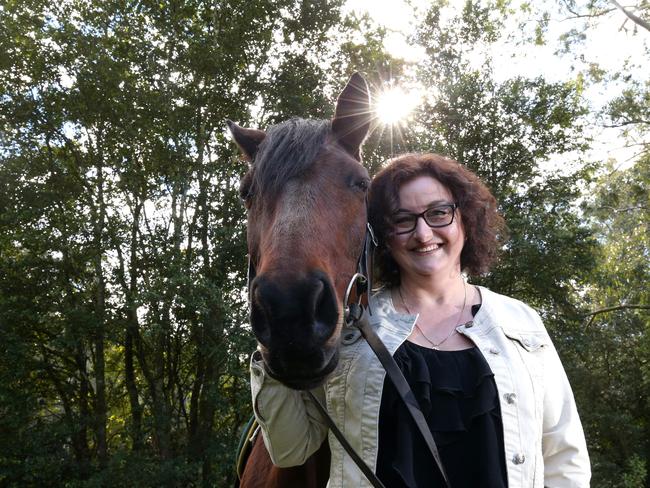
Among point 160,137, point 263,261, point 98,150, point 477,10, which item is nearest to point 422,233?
point 263,261

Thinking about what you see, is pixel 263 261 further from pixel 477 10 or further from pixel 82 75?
pixel 477 10

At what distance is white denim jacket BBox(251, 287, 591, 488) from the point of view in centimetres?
173

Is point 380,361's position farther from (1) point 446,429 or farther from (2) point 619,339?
(2) point 619,339

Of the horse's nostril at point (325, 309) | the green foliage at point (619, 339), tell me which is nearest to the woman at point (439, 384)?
the horse's nostril at point (325, 309)

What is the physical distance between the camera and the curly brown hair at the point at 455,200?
2174mm

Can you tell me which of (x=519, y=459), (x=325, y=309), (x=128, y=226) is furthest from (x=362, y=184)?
(x=128, y=226)

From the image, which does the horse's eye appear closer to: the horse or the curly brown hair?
the horse

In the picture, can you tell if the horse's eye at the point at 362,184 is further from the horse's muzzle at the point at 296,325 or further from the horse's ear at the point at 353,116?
the horse's muzzle at the point at 296,325

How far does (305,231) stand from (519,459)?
1.18 metres

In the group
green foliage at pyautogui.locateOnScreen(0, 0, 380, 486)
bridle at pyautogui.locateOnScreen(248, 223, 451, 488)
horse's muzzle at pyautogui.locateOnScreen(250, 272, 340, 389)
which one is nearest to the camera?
horse's muzzle at pyautogui.locateOnScreen(250, 272, 340, 389)

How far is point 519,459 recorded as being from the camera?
1689 mm

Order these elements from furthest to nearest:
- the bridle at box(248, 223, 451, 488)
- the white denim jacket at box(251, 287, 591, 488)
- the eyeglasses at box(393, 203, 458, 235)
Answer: the eyeglasses at box(393, 203, 458, 235)
the white denim jacket at box(251, 287, 591, 488)
the bridle at box(248, 223, 451, 488)

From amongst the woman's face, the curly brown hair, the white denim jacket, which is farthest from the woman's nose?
the white denim jacket

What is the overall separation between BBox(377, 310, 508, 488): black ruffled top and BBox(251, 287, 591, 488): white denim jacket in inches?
2.3
